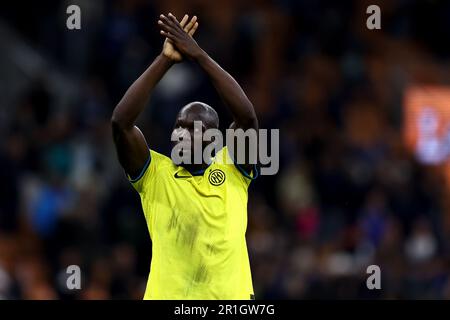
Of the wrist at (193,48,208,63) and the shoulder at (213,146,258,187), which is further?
the shoulder at (213,146,258,187)

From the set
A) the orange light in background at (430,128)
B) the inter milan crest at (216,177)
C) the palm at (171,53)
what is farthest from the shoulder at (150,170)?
the orange light in background at (430,128)

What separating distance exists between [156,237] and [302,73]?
1134 cm

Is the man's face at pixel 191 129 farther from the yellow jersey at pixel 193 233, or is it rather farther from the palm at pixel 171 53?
the palm at pixel 171 53

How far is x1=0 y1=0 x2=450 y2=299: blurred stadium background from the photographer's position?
1438 cm

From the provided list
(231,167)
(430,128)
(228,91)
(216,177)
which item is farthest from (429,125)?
(228,91)

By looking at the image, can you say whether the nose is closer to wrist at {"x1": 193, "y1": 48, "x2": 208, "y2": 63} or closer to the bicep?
the bicep

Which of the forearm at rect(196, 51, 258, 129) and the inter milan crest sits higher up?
the forearm at rect(196, 51, 258, 129)

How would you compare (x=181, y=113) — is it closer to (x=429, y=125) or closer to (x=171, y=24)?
(x=171, y=24)

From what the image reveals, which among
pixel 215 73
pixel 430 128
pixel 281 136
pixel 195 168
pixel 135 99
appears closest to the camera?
pixel 135 99

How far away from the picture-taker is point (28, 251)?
49.0ft

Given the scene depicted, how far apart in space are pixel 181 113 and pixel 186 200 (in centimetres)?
52

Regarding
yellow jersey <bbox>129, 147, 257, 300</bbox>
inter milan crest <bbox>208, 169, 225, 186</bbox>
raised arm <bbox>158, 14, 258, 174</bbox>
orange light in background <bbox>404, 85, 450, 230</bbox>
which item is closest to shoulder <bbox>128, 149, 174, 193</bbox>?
yellow jersey <bbox>129, 147, 257, 300</bbox>

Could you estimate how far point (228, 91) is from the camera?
7.19m

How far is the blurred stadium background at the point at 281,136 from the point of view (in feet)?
47.2
